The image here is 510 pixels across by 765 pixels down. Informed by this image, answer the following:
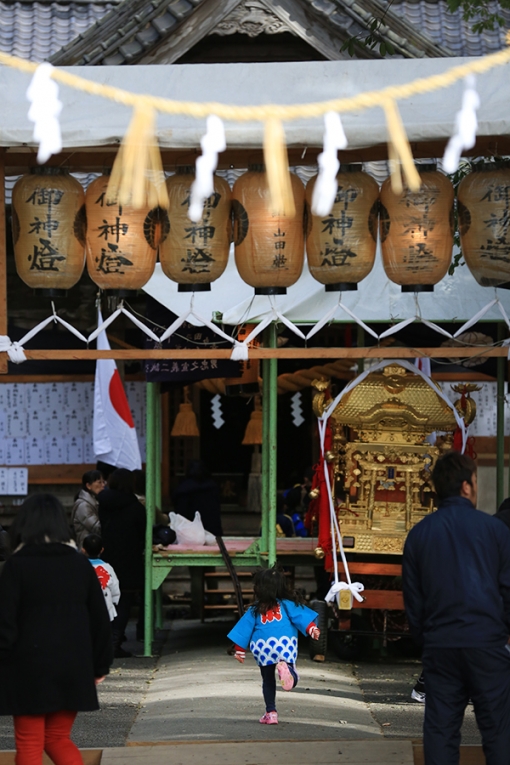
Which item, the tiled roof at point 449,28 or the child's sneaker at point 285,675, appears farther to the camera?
the tiled roof at point 449,28

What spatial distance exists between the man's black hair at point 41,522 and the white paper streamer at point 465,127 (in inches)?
90.9

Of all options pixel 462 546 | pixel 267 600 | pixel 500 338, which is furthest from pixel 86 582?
pixel 500 338

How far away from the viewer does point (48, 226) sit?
20.0ft

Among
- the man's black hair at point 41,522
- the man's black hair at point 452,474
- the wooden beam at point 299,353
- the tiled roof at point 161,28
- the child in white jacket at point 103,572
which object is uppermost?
the tiled roof at point 161,28

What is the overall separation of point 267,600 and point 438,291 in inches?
148

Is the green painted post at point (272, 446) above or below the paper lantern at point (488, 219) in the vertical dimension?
below

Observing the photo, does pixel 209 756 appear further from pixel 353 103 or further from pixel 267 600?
pixel 353 103

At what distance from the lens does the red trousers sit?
15.8ft

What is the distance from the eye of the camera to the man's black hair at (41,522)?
15.7 ft

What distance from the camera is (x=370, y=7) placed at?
11336 mm

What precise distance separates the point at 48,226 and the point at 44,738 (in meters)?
2.83

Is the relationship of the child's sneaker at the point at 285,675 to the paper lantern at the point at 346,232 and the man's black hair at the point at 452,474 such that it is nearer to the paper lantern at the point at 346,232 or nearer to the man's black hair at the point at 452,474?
the man's black hair at the point at 452,474

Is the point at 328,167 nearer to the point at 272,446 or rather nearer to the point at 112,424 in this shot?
the point at 272,446

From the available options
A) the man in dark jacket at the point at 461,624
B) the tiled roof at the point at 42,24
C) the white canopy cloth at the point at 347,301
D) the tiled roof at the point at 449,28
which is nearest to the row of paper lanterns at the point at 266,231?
the man in dark jacket at the point at 461,624
